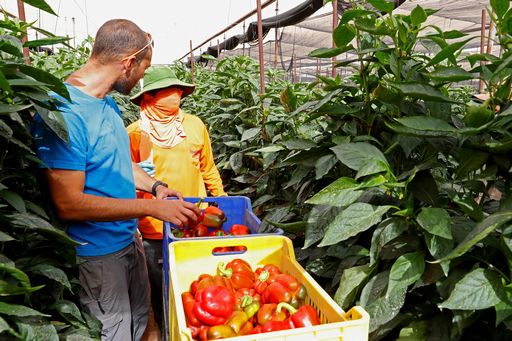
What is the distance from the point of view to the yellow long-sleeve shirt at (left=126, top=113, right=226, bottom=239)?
9.84ft

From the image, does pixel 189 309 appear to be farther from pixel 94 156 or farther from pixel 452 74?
pixel 452 74

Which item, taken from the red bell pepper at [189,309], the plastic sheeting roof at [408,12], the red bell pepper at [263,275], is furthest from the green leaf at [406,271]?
the plastic sheeting roof at [408,12]

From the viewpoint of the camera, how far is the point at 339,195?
1274mm

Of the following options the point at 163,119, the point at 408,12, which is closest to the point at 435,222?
the point at 163,119

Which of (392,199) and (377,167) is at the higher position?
(377,167)

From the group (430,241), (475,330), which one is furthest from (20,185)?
(475,330)

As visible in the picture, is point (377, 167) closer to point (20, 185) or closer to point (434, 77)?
point (434, 77)

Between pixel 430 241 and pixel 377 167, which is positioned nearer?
pixel 430 241

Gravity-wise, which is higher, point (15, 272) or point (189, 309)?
point (15, 272)

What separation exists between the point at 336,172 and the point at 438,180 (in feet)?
1.36

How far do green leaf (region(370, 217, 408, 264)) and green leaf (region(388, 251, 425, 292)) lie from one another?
2.6 inches

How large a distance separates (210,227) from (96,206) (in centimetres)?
70

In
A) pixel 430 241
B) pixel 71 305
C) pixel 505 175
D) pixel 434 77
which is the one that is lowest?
pixel 71 305

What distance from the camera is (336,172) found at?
1.71m
